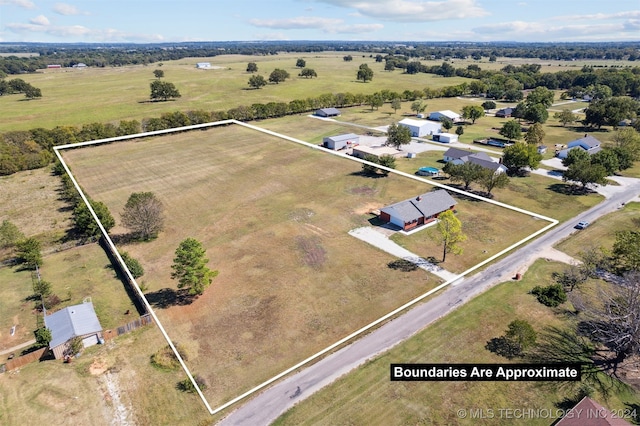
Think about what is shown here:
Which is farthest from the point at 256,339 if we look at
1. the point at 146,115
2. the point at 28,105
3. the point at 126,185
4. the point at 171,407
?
the point at 28,105

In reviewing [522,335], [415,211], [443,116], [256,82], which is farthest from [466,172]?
[256,82]

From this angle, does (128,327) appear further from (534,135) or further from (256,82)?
(256,82)

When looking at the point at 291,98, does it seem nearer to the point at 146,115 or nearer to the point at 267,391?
the point at 146,115

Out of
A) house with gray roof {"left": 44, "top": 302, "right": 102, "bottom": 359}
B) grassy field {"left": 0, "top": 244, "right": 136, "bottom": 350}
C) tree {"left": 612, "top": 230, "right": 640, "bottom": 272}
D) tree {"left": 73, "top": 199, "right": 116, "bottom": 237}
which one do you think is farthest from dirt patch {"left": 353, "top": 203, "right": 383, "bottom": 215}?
house with gray roof {"left": 44, "top": 302, "right": 102, "bottom": 359}

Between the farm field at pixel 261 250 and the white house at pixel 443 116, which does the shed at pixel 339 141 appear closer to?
the farm field at pixel 261 250

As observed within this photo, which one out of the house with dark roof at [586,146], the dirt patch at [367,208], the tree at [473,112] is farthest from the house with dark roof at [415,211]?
the tree at [473,112]

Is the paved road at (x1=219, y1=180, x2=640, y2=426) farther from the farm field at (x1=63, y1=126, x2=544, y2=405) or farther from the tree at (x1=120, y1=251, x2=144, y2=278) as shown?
the tree at (x1=120, y1=251, x2=144, y2=278)
